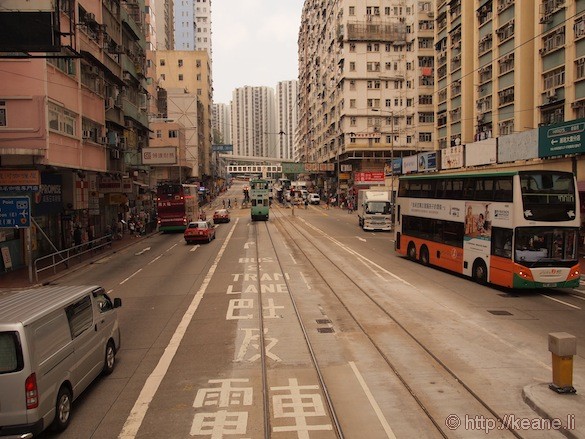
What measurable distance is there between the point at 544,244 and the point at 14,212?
20.1 metres

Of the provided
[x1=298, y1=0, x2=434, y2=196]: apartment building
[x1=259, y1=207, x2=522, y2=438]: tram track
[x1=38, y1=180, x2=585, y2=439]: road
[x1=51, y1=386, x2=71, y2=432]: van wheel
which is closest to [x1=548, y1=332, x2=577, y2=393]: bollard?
[x1=38, y1=180, x2=585, y2=439]: road

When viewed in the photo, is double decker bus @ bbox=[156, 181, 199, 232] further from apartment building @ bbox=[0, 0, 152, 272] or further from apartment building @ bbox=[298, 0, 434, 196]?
apartment building @ bbox=[298, 0, 434, 196]

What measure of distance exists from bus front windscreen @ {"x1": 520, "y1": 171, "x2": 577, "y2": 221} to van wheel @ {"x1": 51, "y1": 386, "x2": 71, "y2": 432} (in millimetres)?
14725

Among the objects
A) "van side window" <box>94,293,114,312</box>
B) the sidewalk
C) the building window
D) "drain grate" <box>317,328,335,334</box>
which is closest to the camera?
"van side window" <box>94,293,114,312</box>

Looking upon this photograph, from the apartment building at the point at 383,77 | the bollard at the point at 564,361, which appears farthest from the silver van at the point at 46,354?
the apartment building at the point at 383,77

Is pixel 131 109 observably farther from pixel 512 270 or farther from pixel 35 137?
pixel 512 270

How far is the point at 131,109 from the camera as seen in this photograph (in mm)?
46844

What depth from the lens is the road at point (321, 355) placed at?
8094mm

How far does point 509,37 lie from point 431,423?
37.3 metres

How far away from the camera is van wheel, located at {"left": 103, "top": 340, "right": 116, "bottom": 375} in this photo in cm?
1045

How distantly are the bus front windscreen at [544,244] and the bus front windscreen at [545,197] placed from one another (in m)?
0.43

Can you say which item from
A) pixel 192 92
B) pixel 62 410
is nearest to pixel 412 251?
pixel 62 410

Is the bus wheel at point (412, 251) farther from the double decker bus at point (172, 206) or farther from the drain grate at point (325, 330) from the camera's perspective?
the double decker bus at point (172, 206)

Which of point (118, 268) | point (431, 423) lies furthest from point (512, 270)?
point (118, 268)
